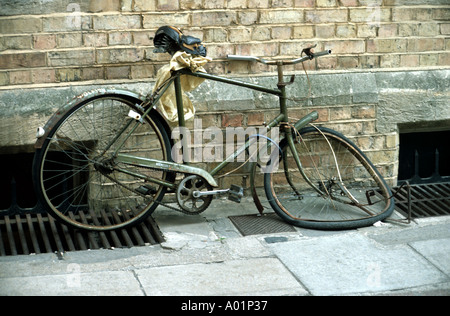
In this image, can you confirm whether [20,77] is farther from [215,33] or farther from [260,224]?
[260,224]

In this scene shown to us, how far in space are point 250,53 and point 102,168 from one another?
154 cm

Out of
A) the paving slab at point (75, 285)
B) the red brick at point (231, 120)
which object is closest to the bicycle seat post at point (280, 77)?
the red brick at point (231, 120)

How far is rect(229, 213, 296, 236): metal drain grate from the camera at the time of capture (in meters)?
5.23

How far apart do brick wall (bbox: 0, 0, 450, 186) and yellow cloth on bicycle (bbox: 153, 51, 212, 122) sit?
1.06 ft

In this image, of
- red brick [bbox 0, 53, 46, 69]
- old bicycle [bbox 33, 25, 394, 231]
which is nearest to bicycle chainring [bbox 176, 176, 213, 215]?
old bicycle [bbox 33, 25, 394, 231]

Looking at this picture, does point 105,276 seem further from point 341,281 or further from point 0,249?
point 341,281

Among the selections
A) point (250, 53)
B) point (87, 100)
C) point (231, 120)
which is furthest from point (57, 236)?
point (250, 53)

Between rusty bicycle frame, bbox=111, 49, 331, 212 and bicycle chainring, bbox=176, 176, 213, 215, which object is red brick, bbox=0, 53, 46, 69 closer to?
rusty bicycle frame, bbox=111, 49, 331, 212

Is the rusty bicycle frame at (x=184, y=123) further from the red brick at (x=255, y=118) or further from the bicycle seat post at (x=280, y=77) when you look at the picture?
the red brick at (x=255, y=118)

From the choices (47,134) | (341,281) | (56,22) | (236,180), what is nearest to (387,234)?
(341,281)

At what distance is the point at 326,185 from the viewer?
5.66 m

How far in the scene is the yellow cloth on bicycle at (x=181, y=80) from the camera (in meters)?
5.05

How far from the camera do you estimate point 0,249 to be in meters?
4.84

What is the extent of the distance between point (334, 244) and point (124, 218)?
1561 mm
